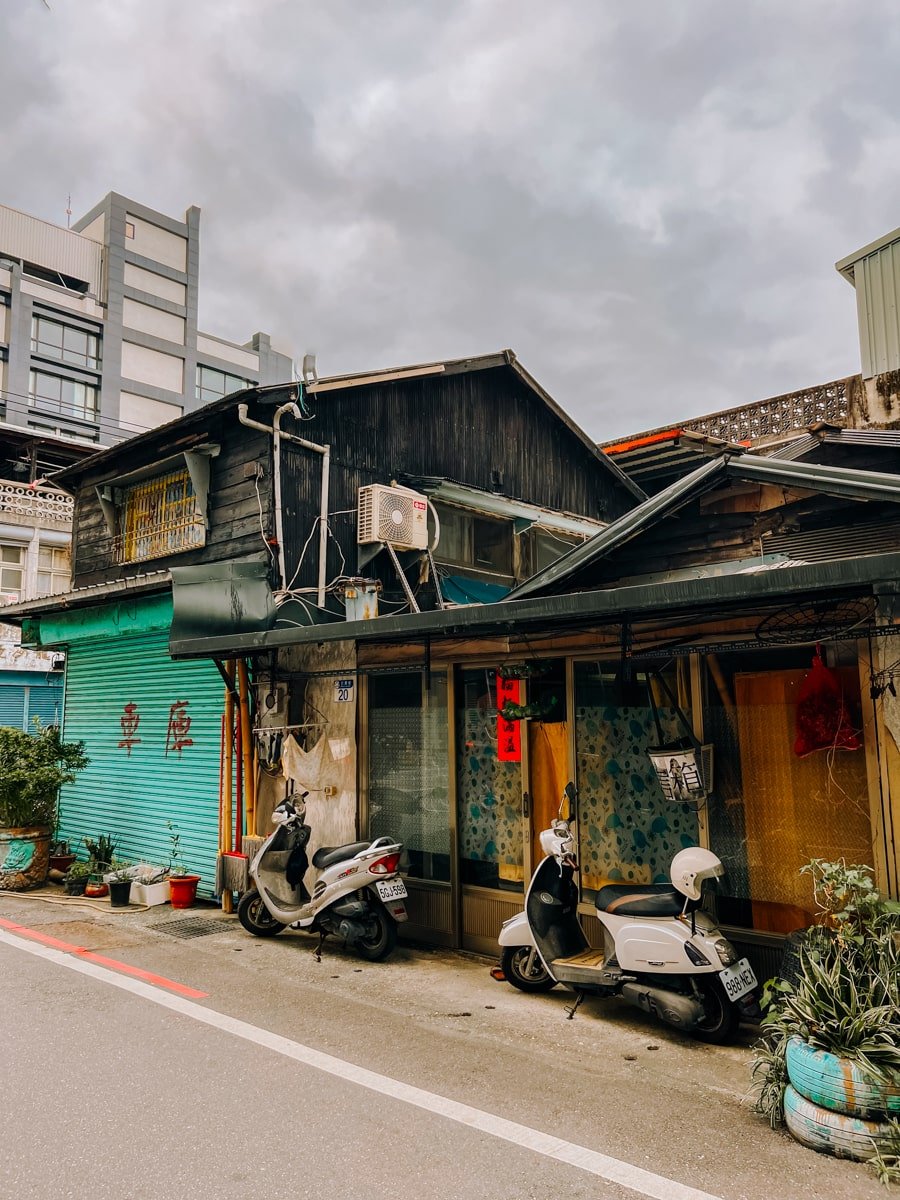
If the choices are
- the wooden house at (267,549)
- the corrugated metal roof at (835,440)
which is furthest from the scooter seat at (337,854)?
the corrugated metal roof at (835,440)

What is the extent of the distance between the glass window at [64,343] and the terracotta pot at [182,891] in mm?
42086

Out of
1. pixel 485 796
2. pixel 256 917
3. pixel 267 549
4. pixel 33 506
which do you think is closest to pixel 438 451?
pixel 267 549

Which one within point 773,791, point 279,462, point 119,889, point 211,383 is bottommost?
point 119,889

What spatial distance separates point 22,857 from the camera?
453 inches

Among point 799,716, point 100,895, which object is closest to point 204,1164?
point 799,716

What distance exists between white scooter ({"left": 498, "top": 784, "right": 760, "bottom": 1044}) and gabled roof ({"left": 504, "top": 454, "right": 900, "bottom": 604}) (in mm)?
2522

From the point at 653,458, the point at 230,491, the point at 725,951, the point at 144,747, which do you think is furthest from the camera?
the point at 653,458

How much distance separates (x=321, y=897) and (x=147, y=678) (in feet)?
17.7

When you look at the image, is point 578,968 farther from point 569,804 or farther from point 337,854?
point 337,854

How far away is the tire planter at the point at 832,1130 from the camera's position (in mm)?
A: 4074

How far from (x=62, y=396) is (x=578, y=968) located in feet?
155

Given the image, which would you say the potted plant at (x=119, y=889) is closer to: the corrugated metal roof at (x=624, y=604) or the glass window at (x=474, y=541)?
the corrugated metal roof at (x=624, y=604)

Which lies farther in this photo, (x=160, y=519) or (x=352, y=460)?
(x=160, y=519)

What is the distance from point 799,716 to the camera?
6035 millimetres
